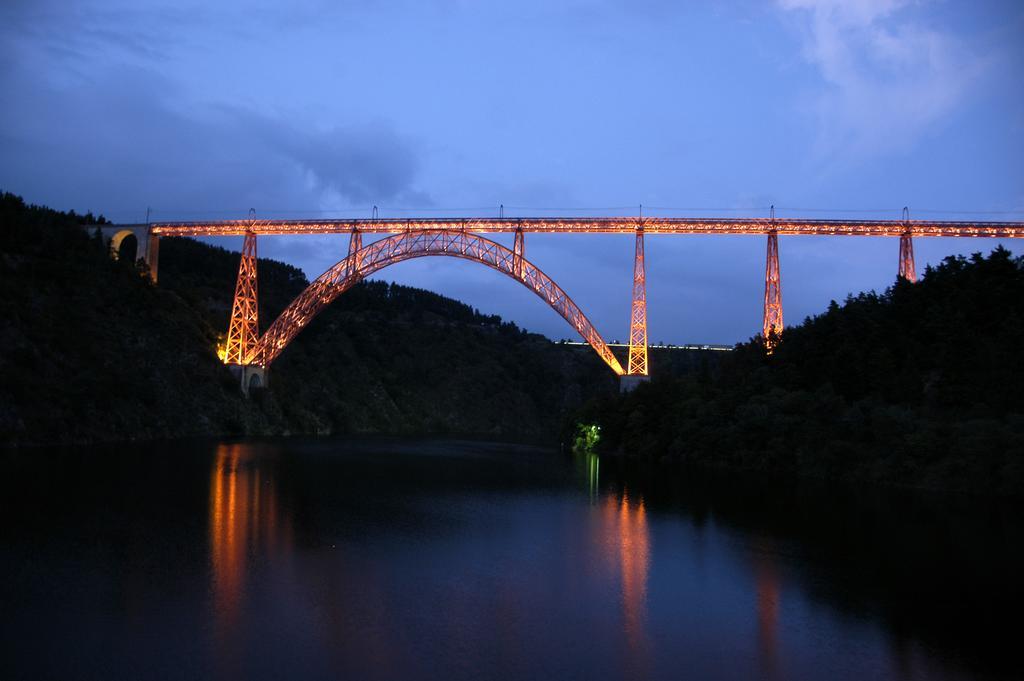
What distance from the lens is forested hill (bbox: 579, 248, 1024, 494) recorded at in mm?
22781

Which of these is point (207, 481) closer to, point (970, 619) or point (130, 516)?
point (130, 516)

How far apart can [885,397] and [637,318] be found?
11.7 m

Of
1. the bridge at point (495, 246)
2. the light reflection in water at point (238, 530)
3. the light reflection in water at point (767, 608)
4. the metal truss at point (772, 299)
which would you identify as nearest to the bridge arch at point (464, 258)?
the bridge at point (495, 246)

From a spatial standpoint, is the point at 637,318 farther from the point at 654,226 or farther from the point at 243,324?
the point at 243,324

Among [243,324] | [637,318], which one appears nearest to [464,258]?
[637,318]

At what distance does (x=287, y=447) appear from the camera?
116 ft

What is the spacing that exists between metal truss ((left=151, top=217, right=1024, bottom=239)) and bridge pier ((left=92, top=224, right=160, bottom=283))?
4177mm

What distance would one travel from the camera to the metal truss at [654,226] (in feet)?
107

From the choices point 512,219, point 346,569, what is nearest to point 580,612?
point 346,569

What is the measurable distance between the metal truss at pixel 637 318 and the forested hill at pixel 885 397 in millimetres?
1578

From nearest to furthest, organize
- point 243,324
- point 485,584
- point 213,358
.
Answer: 1. point 485,584
2. point 213,358
3. point 243,324

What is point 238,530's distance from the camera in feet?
44.8

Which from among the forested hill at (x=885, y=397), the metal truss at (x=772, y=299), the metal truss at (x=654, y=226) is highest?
the metal truss at (x=654, y=226)

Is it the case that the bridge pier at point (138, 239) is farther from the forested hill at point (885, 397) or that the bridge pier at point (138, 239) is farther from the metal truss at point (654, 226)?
the forested hill at point (885, 397)
